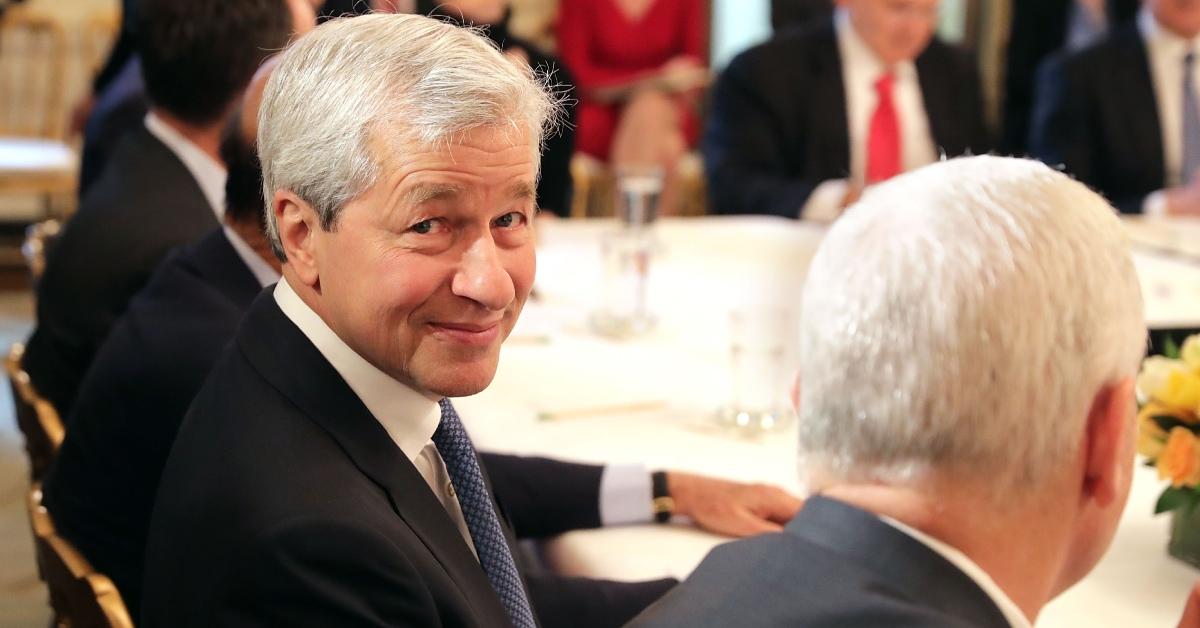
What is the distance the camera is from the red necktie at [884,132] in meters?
3.89

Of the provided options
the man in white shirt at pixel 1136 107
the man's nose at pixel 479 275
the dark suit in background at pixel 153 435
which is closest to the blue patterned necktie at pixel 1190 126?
the man in white shirt at pixel 1136 107

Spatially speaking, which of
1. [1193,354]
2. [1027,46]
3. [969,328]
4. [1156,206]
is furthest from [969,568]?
[1027,46]

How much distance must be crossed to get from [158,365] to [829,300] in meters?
1.08

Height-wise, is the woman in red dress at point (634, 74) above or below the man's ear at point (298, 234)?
below

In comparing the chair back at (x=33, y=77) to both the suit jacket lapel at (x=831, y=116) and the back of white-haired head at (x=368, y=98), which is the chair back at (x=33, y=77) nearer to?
the suit jacket lapel at (x=831, y=116)

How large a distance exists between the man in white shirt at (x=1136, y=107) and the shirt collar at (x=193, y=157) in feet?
8.54

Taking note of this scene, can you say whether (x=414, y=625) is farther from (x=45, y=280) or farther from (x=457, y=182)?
(x=45, y=280)

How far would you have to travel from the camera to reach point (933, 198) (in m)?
0.96

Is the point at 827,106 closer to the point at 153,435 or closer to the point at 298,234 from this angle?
the point at 153,435

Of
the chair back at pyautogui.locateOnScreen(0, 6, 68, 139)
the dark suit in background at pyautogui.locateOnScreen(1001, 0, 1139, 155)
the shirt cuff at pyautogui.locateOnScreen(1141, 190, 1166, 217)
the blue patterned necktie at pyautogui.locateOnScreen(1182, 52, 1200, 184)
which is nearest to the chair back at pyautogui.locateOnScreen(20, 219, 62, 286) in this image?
Result: the shirt cuff at pyautogui.locateOnScreen(1141, 190, 1166, 217)

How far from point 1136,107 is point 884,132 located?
34.0 inches

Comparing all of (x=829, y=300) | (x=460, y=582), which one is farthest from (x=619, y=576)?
(x=829, y=300)

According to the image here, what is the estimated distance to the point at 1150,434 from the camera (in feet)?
5.12

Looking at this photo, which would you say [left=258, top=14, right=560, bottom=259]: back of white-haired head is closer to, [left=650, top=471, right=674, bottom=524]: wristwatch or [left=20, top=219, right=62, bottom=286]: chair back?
[left=650, top=471, right=674, bottom=524]: wristwatch
